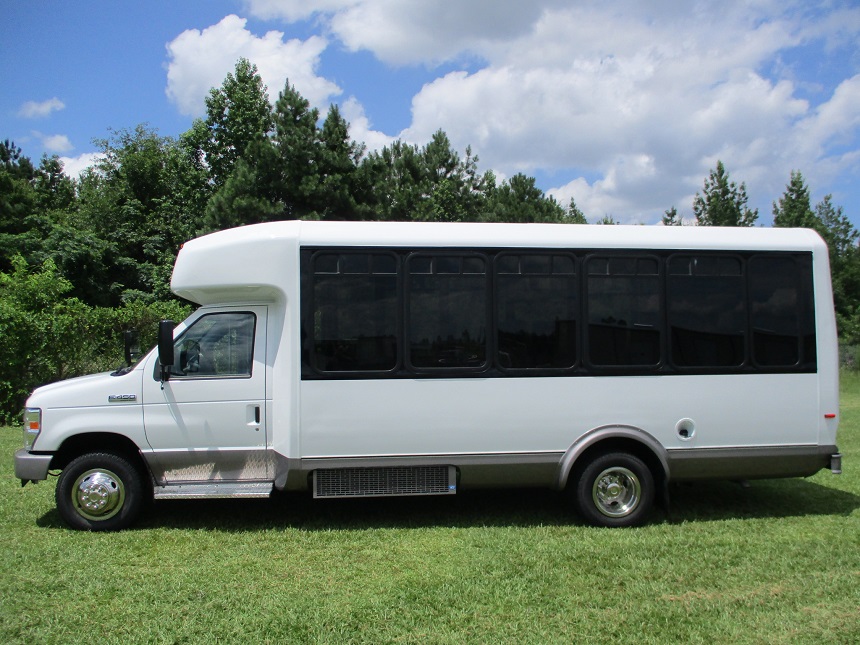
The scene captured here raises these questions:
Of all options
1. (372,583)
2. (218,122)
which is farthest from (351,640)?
(218,122)

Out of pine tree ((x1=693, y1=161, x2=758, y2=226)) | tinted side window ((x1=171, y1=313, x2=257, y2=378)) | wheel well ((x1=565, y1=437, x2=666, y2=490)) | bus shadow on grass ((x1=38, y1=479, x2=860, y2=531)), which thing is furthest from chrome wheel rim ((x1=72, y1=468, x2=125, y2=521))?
pine tree ((x1=693, y1=161, x2=758, y2=226))

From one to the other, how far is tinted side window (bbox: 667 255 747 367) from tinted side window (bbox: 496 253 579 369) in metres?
1.02

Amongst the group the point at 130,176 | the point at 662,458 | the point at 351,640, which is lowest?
the point at 351,640

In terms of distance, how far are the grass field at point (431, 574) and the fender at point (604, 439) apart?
0.58 m

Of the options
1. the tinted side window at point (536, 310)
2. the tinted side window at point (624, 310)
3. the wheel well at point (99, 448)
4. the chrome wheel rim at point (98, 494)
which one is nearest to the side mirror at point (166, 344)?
the wheel well at point (99, 448)

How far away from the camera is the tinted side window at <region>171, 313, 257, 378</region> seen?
6.57 m

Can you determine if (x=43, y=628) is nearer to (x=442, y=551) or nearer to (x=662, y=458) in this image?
(x=442, y=551)

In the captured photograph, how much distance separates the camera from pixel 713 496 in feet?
26.0

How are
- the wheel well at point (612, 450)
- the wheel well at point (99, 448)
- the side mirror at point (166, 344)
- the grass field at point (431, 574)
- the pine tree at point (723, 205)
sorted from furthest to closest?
the pine tree at point (723, 205) < the wheel well at point (612, 450) < the wheel well at point (99, 448) < the side mirror at point (166, 344) < the grass field at point (431, 574)

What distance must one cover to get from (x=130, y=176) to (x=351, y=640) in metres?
40.7

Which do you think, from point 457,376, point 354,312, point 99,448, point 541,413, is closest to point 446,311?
→ point 457,376

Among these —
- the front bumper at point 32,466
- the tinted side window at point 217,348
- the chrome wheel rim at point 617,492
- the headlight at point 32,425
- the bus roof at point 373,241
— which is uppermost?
the bus roof at point 373,241

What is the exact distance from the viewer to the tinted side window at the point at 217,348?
259 inches

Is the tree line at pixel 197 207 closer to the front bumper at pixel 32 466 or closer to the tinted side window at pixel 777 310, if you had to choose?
the front bumper at pixel 32 466
